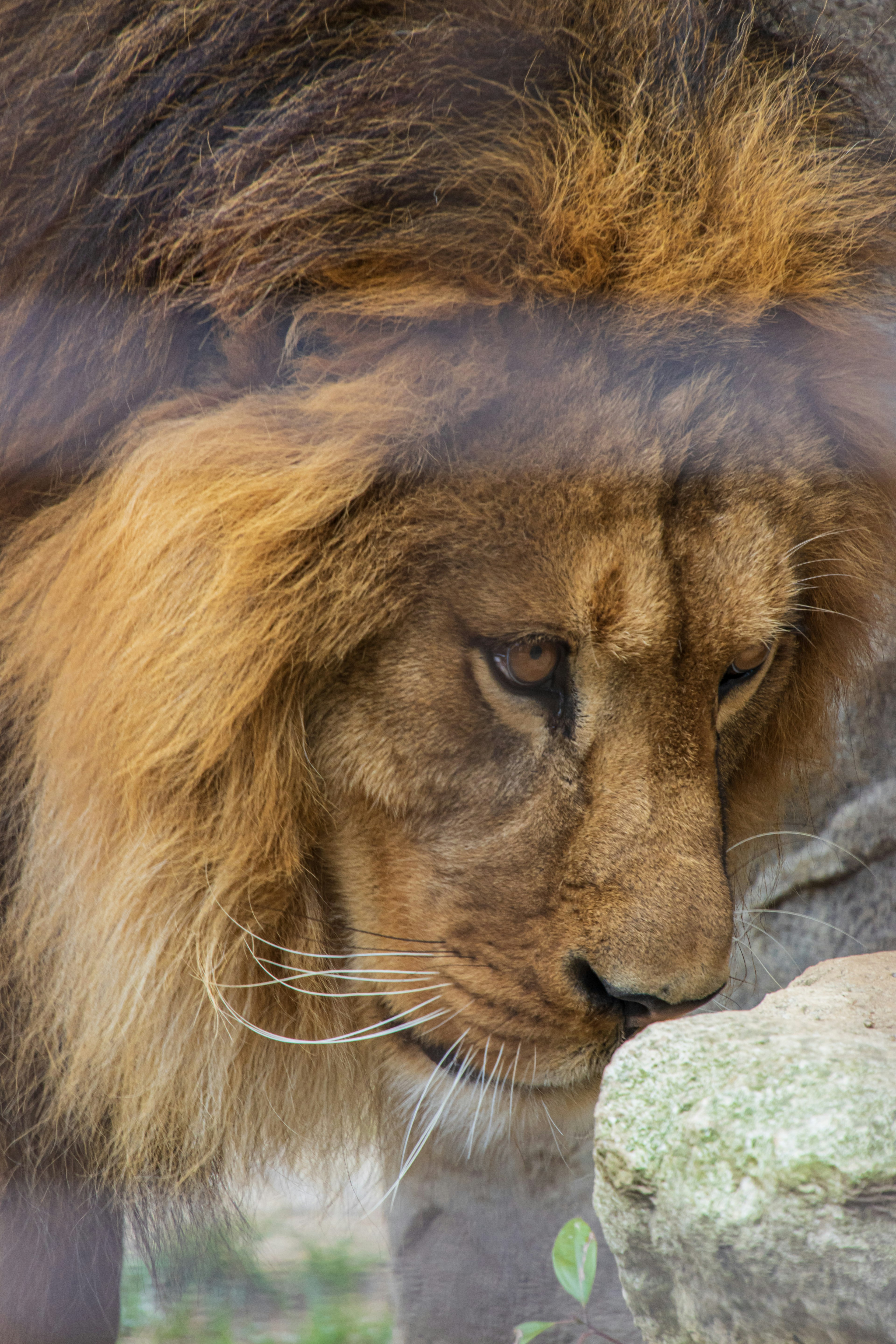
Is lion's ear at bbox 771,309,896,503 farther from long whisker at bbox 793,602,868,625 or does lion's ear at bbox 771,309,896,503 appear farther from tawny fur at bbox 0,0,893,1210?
long whisker at bbox 793,602,868,625

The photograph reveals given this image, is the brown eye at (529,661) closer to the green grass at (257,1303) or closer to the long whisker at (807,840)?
the long whisker at (807,840)

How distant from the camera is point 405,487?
950 mm

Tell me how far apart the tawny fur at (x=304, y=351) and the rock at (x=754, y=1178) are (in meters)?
0.34

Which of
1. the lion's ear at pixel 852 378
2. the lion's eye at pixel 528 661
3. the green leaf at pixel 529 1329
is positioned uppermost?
the lion's ear at pixel 852 378

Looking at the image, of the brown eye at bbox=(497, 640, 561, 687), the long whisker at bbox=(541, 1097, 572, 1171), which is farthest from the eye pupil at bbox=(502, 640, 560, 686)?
the long whisker at bbox=(541, 1097, 572, 1171)

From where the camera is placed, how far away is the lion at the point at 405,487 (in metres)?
0.93

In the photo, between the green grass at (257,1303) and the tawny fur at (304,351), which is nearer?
the tawny fur at (304,351)

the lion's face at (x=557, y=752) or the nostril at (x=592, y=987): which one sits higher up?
the lion's face at (x=557, y=752)

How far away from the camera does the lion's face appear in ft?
3.15

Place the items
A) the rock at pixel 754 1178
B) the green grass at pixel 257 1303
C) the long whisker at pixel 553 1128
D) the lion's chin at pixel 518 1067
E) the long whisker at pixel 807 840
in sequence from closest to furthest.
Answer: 1. the rock at pixel 754 1178
2. the lion's chin at pixel 518 1067
3. the long whisker at pixel 553 1128
4. the long whisker at pixel 807 840
5. the green grass at pixel 257 1303

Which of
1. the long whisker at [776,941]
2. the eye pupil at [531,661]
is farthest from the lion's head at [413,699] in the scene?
the long whisker at [776,941]

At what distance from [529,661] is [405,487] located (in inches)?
6.0

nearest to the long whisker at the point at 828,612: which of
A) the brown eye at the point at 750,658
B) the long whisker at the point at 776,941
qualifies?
the brown eye at the point at 750,658

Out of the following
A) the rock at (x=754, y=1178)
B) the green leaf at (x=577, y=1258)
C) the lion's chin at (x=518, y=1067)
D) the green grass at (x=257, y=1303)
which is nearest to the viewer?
the rock at (x=754, y=1178)
